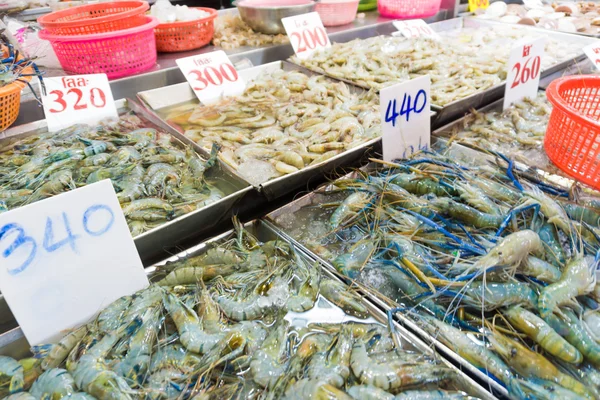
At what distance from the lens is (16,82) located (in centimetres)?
Answer: 230

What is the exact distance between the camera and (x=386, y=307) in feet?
4.98

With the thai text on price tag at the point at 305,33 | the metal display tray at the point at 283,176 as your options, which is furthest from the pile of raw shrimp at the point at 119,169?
the thai text on price tag at the point at 305,33

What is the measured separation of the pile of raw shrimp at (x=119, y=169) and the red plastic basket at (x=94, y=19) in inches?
28.4

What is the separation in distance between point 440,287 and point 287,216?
2.81ft

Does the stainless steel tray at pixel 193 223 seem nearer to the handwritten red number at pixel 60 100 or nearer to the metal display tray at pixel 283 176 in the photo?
the metal display tray at pixel 283 176

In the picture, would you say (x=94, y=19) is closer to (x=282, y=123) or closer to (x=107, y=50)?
(x=107, y=50)

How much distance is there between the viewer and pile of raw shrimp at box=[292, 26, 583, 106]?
3264 mm

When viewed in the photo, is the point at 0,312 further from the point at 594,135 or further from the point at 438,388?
the point at 594,135

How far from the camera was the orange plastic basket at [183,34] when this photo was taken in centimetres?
335

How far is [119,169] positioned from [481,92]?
2.60m

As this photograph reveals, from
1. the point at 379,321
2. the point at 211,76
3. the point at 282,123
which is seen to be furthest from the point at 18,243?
the point at 211,76

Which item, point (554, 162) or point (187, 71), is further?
point (187, 71)

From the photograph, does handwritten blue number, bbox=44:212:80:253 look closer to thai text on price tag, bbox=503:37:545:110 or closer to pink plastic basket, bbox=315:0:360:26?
thai text on price tag, bbox=503:37:545:110

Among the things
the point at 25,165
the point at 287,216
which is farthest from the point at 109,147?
the point at 287,216
